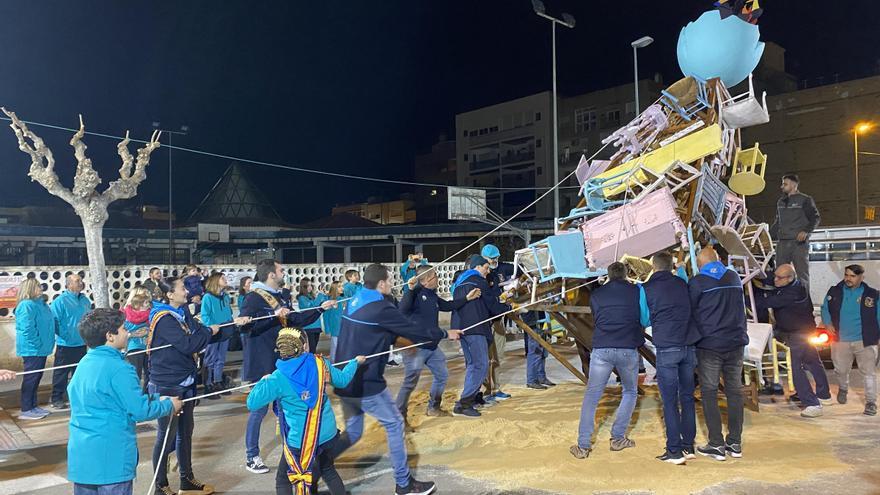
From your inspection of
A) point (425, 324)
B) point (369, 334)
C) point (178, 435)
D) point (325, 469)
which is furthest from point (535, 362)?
point (178, 435)

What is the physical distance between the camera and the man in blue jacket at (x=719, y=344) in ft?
17.4

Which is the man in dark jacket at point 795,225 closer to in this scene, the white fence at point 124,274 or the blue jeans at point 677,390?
the blue jeans at point 677,390

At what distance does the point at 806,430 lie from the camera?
6.09 metres

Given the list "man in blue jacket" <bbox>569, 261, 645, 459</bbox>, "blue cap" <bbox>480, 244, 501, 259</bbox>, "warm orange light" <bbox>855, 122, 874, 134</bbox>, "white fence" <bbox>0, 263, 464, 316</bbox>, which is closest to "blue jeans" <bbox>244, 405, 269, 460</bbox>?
"man in blue jacket" <bbox>569, 261, 645, 459</bbox>

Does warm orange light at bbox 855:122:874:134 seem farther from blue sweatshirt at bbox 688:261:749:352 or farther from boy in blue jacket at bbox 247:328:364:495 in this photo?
boy in blue jacket at bbox 247:328:364:495

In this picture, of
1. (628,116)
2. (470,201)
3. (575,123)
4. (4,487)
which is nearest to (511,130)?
(575,123)

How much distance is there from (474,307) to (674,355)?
2767mm

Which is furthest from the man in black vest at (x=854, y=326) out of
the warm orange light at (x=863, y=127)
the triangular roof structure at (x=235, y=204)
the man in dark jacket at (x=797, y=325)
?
the triangular roof structure at (x=235, y=204)

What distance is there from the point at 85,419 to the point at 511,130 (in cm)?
4845

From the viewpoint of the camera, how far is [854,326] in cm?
711

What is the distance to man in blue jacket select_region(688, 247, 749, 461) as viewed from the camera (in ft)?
17.4

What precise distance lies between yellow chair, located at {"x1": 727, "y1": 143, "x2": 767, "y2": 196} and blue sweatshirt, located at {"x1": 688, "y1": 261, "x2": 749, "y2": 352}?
244cm

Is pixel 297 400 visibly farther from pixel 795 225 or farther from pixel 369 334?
pixel 795 225

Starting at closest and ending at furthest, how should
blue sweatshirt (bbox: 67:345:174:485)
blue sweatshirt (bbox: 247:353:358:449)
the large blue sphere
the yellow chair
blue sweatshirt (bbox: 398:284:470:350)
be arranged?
blue sweatshirt (bbox: 67:345:174:485) → blue sweatshirt (bbox: 247:353:358:449) → blue sweatshirt (bbox: 398:284:470:350) → the large blue sphere → the yellow chair
